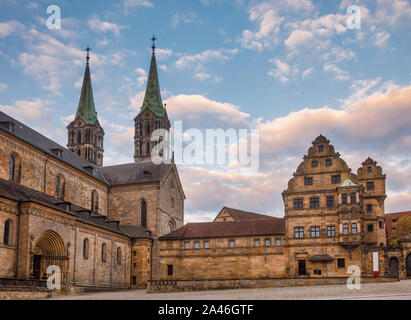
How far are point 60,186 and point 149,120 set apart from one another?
110 feet

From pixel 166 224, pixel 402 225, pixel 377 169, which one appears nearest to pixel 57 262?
pixel 166 224

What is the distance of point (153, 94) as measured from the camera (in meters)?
86.1

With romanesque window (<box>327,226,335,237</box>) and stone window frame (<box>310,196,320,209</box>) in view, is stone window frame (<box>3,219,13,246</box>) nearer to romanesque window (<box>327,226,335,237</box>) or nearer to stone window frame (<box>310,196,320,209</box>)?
stone window frame (<box>310,196,320,209</box>)

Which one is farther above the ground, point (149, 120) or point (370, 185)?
point (149, 120)

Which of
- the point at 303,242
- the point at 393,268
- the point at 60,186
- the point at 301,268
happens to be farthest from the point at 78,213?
the point at 393,268

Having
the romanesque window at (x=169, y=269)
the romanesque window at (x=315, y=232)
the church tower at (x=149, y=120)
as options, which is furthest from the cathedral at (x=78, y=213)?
the romanesque window at (x=315, y=232)

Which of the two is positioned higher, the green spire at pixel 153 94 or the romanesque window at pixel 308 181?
the green spire at pixel 153 94

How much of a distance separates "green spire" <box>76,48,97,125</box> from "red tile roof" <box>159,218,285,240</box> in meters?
38.7

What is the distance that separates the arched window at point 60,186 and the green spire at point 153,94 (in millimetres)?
33757

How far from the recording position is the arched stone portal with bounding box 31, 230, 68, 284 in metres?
38.7

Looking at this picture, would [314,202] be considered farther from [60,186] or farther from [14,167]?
[14,167]

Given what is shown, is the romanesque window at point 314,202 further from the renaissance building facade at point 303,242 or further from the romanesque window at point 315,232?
the romanesque window at point 315,232

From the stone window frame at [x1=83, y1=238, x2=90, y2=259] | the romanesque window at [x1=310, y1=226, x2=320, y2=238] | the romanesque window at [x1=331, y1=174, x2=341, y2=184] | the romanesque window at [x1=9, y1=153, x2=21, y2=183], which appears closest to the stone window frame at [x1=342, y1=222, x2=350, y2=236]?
the romanesque window at [x1=310, y1=226, x2=320, y2=238]

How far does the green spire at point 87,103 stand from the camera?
84125 millimetres
